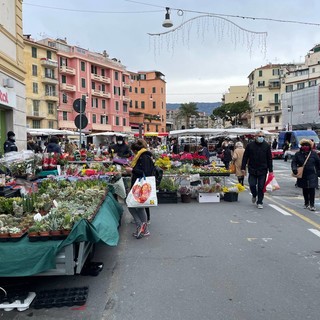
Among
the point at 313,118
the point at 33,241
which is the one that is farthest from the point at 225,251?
the point at 313,118

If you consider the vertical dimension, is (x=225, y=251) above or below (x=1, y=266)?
below

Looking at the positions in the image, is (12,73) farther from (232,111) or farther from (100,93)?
(232,111)

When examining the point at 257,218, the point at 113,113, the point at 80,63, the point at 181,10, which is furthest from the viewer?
the point at 113,113

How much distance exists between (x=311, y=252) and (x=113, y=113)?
66.4 m

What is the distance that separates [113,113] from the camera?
2766 inches

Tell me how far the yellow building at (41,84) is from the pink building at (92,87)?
4.57ft

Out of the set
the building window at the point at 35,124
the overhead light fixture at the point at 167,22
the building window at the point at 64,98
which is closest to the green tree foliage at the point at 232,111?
the building window at the point at 64,98

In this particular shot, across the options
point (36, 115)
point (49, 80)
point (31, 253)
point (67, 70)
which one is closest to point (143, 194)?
point (31, 253)

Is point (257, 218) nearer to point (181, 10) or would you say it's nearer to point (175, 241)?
point (175, 241)

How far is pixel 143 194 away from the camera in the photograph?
6469mm

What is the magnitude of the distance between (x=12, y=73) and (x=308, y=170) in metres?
10.7

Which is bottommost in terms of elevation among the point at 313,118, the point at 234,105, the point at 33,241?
the point at 33,241

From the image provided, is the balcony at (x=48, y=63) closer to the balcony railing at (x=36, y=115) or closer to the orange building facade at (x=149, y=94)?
the balcony railing at (x=36, y=115)

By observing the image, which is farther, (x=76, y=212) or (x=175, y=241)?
(x=175, y=241)
